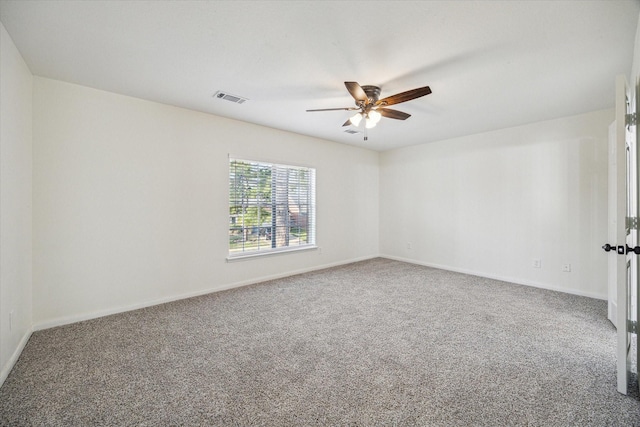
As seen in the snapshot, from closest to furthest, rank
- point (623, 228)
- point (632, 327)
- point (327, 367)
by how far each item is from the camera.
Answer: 1. point (623, 228)
2. point (632, 327)
3. point (327, 367)

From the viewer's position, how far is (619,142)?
1.79 meters

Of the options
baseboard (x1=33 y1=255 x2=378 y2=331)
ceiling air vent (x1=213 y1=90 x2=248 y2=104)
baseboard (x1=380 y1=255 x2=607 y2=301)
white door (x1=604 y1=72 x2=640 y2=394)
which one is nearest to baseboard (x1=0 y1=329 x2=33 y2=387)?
baseboard (x1=33 y1=255 x2=378 y2=331)

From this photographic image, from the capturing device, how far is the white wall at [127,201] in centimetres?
277

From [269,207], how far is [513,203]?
12.8ft

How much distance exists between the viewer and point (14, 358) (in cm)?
214

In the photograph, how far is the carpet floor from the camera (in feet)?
5.30

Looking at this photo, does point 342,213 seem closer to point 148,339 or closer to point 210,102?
point 210,102

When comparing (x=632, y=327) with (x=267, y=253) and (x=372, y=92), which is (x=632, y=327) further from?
(x=267, y=253)

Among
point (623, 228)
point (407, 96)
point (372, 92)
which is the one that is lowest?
point (623, 228)

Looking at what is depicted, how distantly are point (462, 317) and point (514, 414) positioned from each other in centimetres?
146

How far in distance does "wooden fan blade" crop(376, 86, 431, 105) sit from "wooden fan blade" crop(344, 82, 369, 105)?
0.14m

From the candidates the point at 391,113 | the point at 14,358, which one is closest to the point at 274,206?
the point at 391,113

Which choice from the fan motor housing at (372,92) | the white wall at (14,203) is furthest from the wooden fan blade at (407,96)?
the white wall at (14,203)

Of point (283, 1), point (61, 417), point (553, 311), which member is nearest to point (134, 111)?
point (283, 1)
